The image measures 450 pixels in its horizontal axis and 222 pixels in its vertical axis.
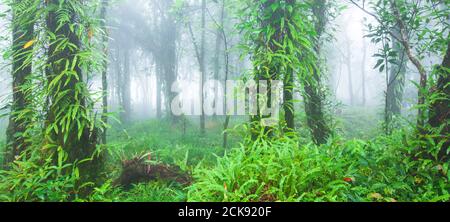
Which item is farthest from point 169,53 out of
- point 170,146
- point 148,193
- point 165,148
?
point 148,193

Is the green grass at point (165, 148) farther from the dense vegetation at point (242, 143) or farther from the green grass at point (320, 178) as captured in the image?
the green grass at point (320, 178)

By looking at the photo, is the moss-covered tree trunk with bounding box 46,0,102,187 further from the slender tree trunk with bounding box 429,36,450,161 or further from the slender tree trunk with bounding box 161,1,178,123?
the slender tree trunk with bounding box 161,1,178,123

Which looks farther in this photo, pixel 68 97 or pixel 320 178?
pixel 68 97

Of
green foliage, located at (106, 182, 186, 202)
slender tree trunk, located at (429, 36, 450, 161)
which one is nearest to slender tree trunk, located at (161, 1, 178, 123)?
green foliage, located at (106, 182, 186, 202)

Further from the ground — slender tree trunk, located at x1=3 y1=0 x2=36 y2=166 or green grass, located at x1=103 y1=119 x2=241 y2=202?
slender tree trunk, located at x1=3 y1=0 x2=36 y2=166

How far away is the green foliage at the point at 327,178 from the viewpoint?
8.02 ft

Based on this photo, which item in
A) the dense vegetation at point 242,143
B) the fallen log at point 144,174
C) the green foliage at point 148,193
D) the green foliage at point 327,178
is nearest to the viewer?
the green foliage at point 327,178

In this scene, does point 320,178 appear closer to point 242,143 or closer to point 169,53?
point 242,143

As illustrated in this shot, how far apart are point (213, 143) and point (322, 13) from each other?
5.28 meters

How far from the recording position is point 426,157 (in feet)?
9.39

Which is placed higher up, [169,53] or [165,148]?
[169,53]

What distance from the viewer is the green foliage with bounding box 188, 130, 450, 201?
2.44 metres

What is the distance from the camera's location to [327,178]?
260 centimetres

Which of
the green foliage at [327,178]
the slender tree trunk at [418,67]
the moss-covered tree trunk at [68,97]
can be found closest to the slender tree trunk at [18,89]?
the moss-covered tree trunk at [68,97]
